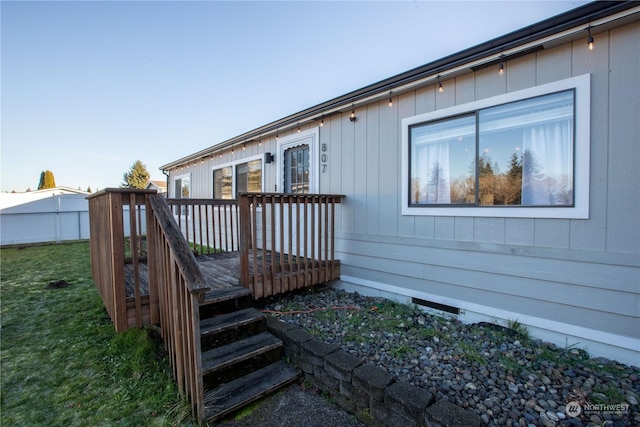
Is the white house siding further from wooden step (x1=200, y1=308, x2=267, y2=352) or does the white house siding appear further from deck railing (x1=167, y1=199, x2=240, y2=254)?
deck railing (x1=167, y1=199, x2=240, y2=254)

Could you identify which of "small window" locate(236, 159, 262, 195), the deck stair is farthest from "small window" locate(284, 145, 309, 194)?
the deck stair

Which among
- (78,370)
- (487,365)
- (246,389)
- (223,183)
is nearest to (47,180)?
(223,183)

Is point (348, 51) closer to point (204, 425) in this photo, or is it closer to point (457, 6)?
point (457, 6)

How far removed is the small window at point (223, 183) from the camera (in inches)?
308

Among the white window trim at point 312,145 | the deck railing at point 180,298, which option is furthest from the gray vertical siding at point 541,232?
the deck railing at point 180,298

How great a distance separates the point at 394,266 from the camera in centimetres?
396

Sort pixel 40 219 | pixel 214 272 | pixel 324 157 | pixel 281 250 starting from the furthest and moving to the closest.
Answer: pixel 40 219
pixel 324 157
pixel 214 272
pixel 281 250

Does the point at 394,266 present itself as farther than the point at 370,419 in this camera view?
Yes

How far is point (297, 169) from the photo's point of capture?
5.77 m

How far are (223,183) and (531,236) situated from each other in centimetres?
727

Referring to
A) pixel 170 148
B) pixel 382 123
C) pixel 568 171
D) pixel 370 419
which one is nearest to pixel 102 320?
pixel 370 419

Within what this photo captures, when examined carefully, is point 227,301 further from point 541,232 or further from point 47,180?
point 47,180

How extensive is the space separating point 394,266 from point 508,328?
4.68 feet

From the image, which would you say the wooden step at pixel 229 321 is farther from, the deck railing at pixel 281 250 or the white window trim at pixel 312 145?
the white window trim at pixel 312 145
